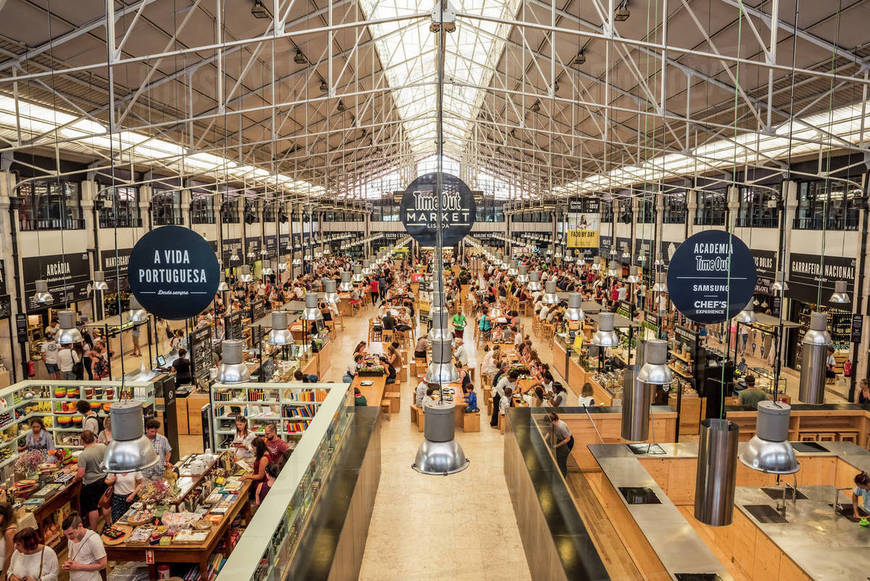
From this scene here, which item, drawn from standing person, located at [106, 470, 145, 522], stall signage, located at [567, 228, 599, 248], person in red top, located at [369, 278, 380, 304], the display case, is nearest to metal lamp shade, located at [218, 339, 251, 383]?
standing person, located at [106, 470, 145, 522]

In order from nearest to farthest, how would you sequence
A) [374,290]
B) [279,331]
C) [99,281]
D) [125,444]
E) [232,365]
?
[125,444], [232,365], [279,331], [99,281], [374,290]

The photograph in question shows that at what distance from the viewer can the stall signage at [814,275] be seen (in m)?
13.2

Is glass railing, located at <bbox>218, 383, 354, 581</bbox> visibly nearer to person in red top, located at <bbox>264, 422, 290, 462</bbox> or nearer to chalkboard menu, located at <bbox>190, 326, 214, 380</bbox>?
person in red top, located at <bbox>264, 422, 290, 462</bbox>

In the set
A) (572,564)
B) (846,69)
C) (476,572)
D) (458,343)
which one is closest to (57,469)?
(476,572)

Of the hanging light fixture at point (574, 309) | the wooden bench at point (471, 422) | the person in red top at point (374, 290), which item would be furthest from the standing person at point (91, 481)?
the person in red top at point (374, 290)

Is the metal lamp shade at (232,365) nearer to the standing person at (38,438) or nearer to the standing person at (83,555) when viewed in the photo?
the standing person at (83,555)

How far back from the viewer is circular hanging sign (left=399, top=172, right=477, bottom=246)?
8.05 metres

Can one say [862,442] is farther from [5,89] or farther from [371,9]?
[5,89]

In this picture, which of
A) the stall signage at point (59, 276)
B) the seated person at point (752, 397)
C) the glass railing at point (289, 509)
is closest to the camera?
the glass railing at point (289, 509)

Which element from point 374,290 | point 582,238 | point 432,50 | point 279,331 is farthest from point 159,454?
point 374,290

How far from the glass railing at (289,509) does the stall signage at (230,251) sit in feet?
59.0

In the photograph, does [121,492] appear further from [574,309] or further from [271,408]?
[574,309]

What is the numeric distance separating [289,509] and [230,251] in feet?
69.7

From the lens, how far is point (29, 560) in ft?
16.3
